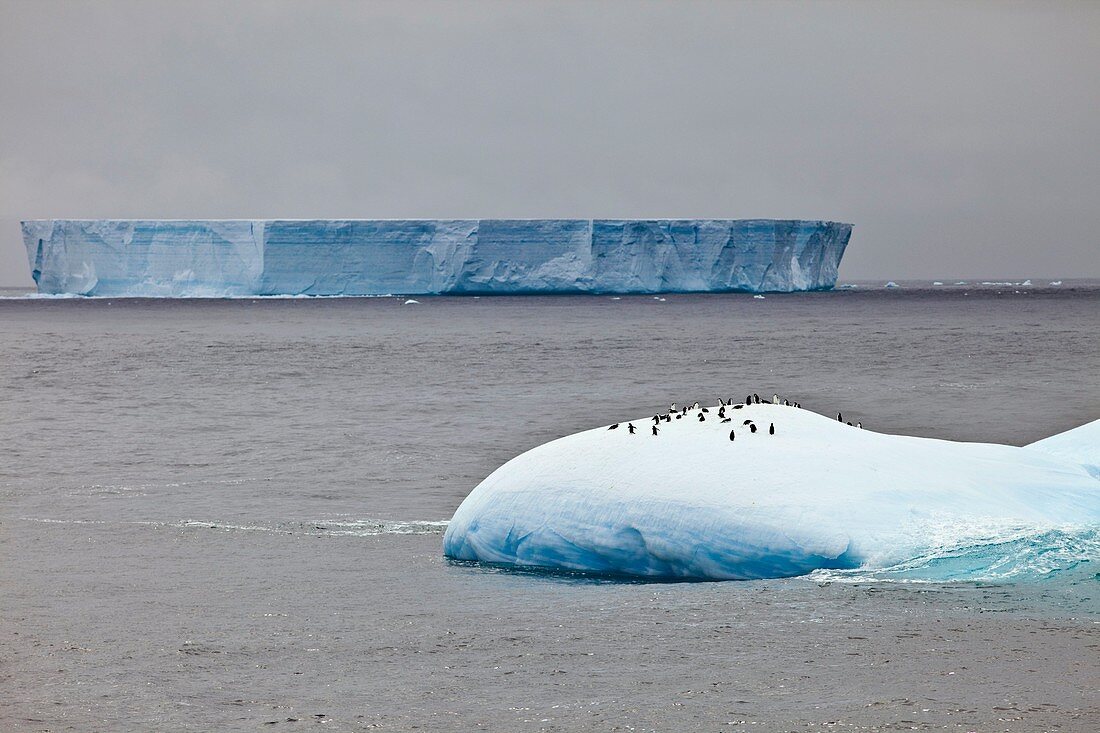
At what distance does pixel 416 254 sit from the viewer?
61.9 metres

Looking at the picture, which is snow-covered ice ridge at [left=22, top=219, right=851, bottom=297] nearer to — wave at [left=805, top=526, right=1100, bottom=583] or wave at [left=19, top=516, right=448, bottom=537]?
wave at [left=19, top=516, right=448, bottom=537]

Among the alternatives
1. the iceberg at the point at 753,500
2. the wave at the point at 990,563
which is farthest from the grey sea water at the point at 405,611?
the iceberg at the point at 753,500

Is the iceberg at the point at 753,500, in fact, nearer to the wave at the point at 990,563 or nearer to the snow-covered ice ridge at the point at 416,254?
the wave at the point at 990,563

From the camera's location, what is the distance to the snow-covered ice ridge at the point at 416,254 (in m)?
59.9

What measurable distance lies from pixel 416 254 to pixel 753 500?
54700mm

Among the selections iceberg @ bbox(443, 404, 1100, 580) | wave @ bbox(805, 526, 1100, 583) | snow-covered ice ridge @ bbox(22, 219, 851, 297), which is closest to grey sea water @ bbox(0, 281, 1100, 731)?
wave @ bbox(805, 526, 1100, 583)

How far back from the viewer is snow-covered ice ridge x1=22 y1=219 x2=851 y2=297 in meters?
59.9

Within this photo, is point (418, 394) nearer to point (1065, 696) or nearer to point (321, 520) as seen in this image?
point (321, 520)

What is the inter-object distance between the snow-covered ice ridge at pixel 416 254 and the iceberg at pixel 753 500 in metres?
50.4

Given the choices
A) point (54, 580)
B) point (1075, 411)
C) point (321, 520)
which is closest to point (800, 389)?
point (1075, 411)

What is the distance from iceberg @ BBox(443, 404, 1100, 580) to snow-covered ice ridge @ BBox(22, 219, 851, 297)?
1986 inches

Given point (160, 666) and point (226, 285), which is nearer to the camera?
point (160, 666)

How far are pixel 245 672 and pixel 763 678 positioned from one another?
2411mm

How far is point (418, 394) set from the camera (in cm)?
2480
